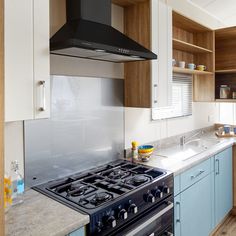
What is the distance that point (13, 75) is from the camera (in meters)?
1.30

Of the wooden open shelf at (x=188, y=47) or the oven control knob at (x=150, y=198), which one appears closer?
the oven control knob at (x=150, y=198)

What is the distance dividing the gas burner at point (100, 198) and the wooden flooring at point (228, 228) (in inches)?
75.7

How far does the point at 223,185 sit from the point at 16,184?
239 cm

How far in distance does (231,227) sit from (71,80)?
8.39ft

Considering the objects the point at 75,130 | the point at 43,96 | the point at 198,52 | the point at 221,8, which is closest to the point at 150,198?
the point at 75,130

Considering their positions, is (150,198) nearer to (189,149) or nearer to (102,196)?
(102,196)

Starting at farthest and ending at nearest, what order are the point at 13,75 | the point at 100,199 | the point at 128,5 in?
1. the point at 128,5
2. the point at 100,199
3. the point at 13,75

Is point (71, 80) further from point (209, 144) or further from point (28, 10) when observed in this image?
point (209, 144)

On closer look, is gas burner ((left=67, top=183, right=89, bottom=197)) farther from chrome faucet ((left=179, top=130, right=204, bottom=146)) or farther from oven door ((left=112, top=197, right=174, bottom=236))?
chrome faucet ((left=179, top=130, right=204, bottom=146))

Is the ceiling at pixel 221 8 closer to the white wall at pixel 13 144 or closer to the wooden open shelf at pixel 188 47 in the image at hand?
the wooden open shelf at pixel 188 47

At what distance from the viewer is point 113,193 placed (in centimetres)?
167

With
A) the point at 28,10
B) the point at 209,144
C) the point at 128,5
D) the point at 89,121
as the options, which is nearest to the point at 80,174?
the point at 89,121

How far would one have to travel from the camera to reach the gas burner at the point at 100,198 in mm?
1530

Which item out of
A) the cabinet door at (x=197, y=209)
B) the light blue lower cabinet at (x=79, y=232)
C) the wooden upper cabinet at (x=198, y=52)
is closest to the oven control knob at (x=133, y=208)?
the light blue lower cabinet at (x=79, y=232)
